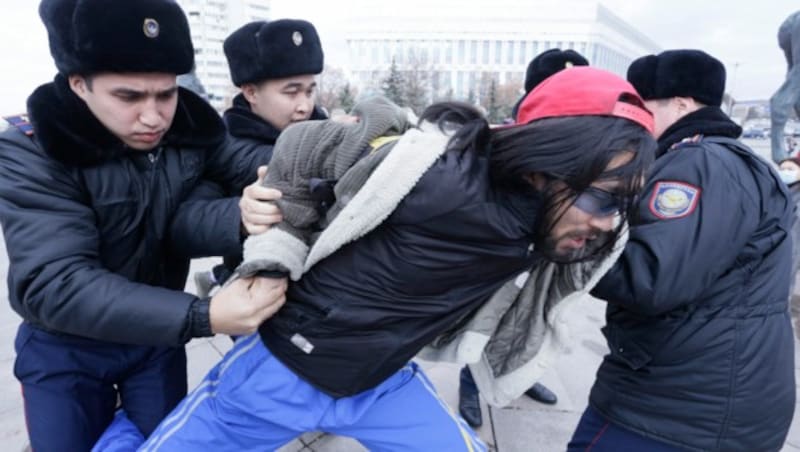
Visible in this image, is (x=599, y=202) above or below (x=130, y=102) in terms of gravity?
below

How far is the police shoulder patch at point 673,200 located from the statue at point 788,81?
3106 mm

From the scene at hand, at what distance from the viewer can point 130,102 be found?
4.78ft

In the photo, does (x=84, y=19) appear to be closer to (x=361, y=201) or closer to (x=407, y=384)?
(x=361, y=201)

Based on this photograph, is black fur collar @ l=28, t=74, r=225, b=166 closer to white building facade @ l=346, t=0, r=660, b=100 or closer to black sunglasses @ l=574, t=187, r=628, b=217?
black sunglasses @ l=574, t=187, r=628, b=217

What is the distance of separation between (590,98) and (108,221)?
4.61 ft

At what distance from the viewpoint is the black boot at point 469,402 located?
2.77m

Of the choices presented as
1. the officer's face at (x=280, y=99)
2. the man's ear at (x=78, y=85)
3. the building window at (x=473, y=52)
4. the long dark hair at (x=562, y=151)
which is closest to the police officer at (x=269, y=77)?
the officer's face at (x=280, y=99)

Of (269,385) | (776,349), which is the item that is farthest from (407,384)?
(776,349)

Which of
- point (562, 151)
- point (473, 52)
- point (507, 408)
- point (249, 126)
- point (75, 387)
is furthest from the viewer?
point (473, 52)

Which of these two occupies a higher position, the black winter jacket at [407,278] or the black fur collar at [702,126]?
the black fur collar at [702,126]

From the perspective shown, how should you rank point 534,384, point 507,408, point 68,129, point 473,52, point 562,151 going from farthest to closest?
point 473,52 → point 507,408 → point 534,384 → point 68,129 → point 562,151

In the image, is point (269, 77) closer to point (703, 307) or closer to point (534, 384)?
point (703, 307)

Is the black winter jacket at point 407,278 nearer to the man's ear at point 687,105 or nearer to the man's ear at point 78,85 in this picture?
the man's ear at point 78,85

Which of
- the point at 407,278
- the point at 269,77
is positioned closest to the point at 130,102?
the point at 269,77
